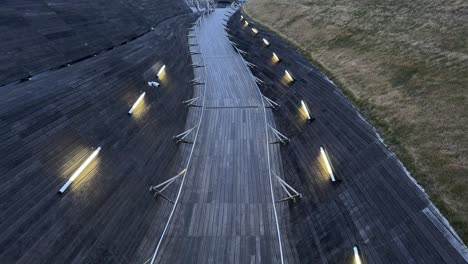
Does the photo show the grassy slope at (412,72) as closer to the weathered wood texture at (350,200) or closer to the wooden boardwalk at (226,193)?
the weathered wood texture at (350,200)

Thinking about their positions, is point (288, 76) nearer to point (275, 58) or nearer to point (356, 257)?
point (275, 58)

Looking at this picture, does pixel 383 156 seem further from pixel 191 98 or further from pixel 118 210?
pixel 191 98

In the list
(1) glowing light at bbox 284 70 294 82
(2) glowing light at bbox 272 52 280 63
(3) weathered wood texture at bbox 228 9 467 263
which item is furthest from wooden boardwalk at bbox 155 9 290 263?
(2) glowing light at bbox 272 52 280 63

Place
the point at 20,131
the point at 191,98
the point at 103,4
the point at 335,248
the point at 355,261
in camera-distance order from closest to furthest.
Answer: the point at 355,261 → the point at 335,248 → the point at 20,131 → the point at 191,98 → the point at 103,4

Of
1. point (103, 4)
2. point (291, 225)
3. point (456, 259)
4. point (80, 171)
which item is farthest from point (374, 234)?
point (103, 4)

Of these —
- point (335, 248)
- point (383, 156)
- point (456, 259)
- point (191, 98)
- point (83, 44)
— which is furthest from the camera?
point (191, 98)

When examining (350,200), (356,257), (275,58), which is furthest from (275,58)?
(356,257)

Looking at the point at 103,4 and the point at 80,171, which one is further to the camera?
the point at 103,4

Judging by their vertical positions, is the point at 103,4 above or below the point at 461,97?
below
